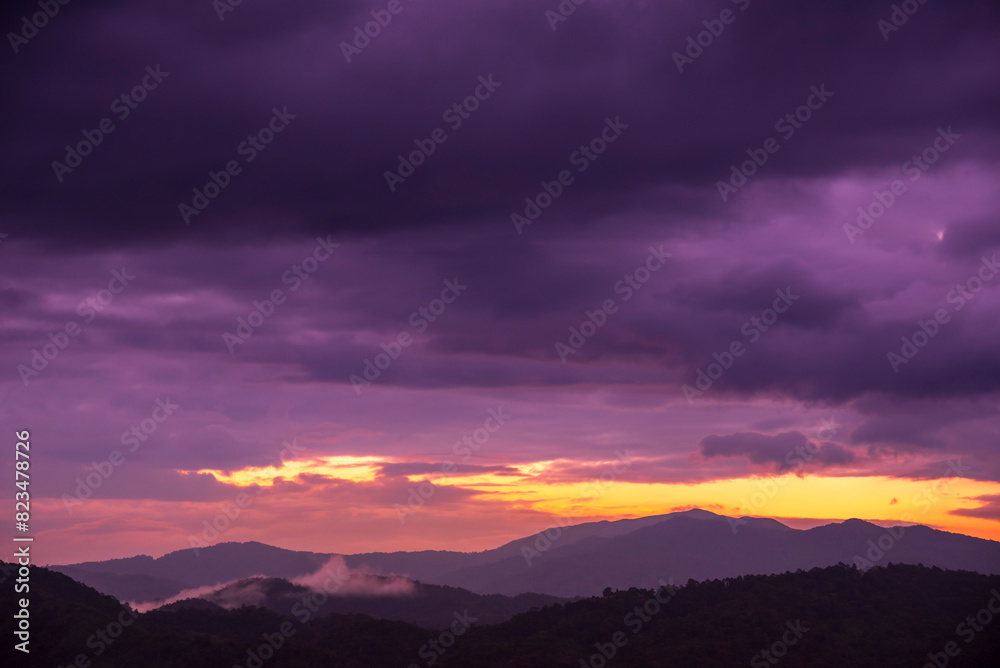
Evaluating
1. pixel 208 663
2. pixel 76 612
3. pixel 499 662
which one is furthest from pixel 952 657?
pixel 76 612

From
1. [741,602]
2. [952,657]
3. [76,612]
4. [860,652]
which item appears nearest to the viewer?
[952,657]

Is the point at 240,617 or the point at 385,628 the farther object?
the point at 240,617

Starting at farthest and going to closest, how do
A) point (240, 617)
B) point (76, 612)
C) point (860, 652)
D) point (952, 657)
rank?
point (240, 617) → point (76, 612) → point (860, 652) → point (952, 657)

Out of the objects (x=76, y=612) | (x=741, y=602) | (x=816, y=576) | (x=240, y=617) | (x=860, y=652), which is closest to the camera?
(x=860, y=652)

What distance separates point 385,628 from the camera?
148 meters

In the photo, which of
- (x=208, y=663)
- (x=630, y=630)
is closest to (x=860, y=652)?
(x=630, y=630)

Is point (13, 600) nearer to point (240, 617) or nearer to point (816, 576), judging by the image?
point (240, 617)

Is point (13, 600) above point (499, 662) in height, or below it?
above

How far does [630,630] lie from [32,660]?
276 feet

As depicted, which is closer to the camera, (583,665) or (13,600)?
(583,665)

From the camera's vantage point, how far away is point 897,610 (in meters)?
129

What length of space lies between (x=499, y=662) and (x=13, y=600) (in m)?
75.1

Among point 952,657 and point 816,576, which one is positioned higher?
point 816,576

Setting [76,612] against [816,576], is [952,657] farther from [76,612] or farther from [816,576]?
[76,612]
